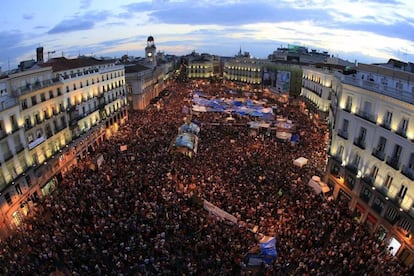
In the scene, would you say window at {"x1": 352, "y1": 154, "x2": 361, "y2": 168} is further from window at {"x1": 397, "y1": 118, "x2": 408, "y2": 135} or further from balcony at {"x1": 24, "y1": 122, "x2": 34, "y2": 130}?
balcony at {"x1": 24, "y1": 122, "x2": 34, "y2": 130}

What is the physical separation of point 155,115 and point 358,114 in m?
35.6

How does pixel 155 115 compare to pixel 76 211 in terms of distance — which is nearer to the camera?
pixel 76 211

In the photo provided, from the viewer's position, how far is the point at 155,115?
5303 cm

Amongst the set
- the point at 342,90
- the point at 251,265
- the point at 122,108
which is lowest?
the point at 251,265

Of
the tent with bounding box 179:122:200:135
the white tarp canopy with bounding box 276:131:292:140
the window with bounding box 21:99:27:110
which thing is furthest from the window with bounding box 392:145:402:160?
the window with bounding box 21:99:27:110

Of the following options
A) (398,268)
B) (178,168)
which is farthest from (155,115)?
(398,268)

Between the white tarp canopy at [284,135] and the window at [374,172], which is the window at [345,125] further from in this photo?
the white tarp canopy at [284,135]

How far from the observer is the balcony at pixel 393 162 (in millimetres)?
20406

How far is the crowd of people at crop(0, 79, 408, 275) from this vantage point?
16.9 meters

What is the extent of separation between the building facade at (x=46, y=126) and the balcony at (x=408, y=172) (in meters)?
28.2

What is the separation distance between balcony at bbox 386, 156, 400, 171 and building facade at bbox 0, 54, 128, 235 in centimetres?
2801

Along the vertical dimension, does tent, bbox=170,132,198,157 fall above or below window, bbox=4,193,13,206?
above

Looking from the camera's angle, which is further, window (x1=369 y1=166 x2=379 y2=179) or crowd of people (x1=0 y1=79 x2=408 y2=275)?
window (x1=369 y1=166 x2=379 y2=179)

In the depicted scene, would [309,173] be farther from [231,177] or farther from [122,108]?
[122,108]
